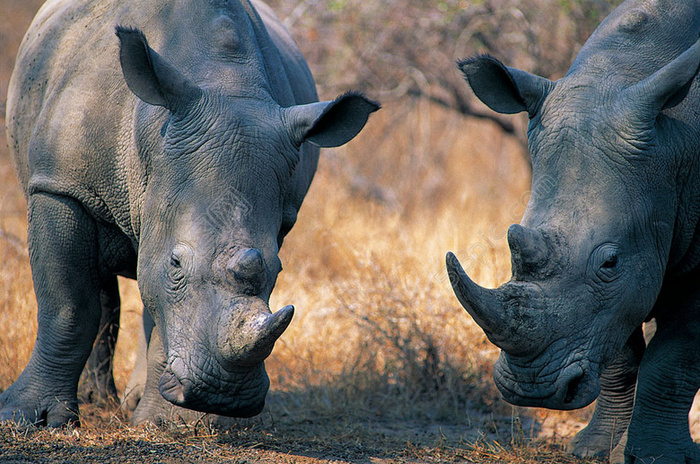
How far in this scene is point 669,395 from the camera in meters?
4.44

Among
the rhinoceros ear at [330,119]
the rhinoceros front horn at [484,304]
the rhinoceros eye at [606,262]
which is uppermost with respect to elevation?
the rhinoceros ear at [330,119]

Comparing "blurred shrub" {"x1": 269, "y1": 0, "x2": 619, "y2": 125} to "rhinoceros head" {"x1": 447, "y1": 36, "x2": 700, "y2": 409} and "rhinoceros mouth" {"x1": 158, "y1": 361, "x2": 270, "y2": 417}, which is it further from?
"rhinoceros mouth" {"x1": 158, "y1": 361, "x2": 270, "y2": 417}

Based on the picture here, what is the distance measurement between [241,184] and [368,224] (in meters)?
5.22

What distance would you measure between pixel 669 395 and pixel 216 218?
242cm

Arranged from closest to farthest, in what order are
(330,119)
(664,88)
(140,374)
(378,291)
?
(664,88) → (330,119) → (140,374) → (378,291)

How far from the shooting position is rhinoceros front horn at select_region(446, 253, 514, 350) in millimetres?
3480

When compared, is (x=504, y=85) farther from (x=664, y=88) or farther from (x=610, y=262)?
(x=610, y=262)

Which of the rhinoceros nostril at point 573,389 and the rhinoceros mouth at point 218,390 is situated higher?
the rhinoceros nostril at point 573,389

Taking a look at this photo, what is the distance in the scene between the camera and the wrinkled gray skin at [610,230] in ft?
11.9

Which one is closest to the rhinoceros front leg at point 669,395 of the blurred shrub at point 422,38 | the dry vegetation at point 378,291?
the dry vegetation at point 378,291

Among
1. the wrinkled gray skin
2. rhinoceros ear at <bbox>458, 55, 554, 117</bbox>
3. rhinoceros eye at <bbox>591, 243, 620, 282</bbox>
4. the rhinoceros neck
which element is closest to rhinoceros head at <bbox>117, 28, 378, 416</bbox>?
rhinoceros ear at <bbox>458, 55, 554, 117</bbox>

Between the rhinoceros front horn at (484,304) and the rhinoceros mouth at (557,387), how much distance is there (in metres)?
0.19

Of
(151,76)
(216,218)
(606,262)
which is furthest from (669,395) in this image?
(151,76)

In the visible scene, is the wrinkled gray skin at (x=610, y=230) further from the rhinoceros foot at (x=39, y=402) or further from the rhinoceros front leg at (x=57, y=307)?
the rhinoceros foot at (x=39, y=402)
